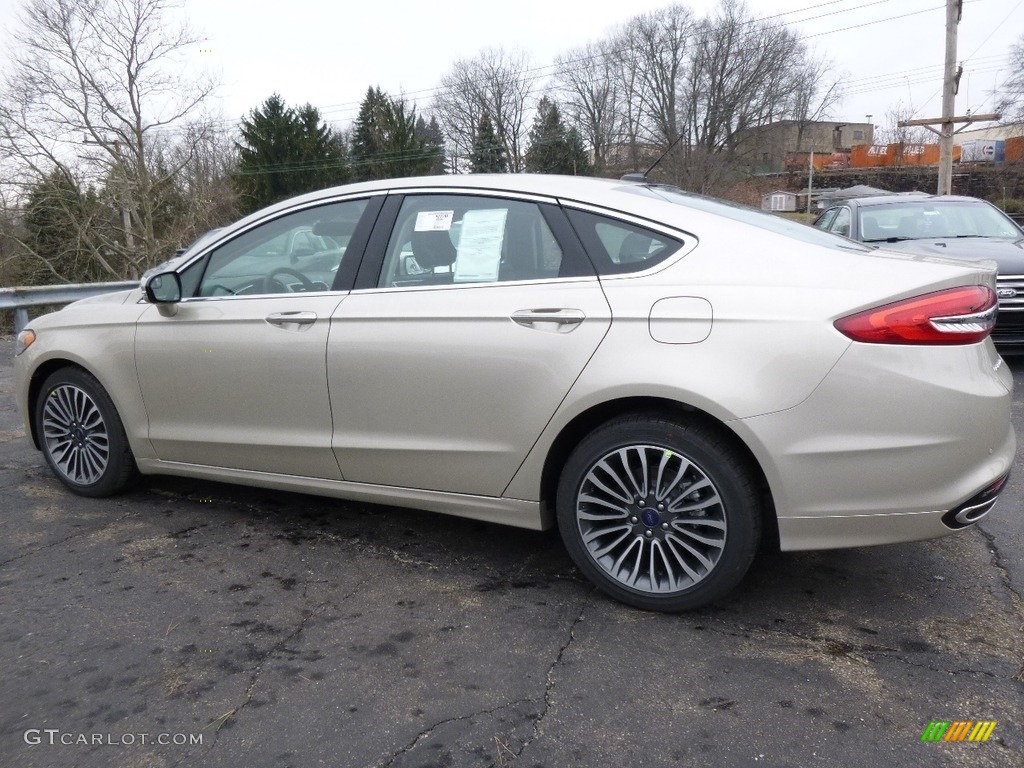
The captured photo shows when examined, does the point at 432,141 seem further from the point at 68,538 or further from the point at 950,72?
the point at 68,538

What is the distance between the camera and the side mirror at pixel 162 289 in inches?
151

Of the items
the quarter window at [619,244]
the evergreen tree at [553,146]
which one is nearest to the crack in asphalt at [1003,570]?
the quarter window at [619,244]

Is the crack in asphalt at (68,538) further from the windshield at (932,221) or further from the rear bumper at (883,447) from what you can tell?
the windshield at (932,221)

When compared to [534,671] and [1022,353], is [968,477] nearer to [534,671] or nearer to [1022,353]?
[534,671]

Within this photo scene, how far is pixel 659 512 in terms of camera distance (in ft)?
9.41

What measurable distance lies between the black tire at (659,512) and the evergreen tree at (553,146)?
4899cm

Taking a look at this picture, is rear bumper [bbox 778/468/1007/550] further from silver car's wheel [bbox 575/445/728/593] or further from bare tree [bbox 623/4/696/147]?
bare tree [bbox 623/4/696/147]

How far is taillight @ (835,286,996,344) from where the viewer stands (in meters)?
2.54

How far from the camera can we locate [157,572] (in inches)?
134

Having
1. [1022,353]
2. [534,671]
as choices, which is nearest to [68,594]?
[534,671]

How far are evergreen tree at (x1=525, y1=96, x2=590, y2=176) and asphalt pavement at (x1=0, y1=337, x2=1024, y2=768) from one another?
160ft

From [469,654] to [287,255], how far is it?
6.47ft

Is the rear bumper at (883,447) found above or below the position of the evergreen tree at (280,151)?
below

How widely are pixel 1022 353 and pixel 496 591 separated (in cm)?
624
